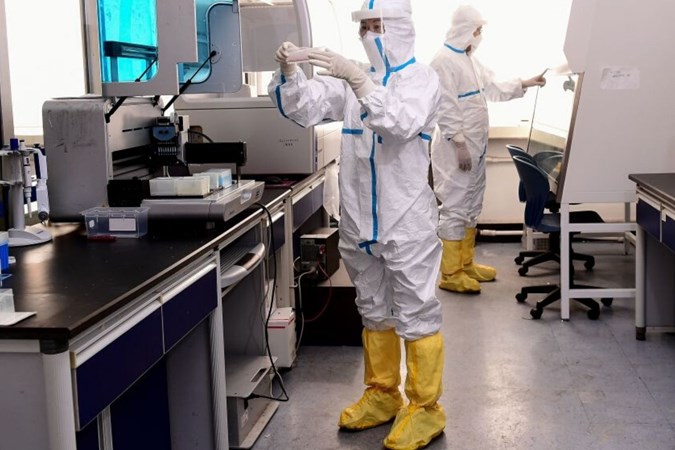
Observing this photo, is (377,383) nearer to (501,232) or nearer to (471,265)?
(471,265)

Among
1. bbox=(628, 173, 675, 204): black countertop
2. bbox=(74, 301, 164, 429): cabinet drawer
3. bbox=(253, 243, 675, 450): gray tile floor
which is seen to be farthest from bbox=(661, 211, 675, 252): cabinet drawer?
bbox=(74, 301, 164, 429): cabinet drawer

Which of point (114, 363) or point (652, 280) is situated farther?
point (652, 280)

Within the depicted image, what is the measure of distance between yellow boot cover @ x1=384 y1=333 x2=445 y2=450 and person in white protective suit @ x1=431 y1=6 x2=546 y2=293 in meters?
2.04

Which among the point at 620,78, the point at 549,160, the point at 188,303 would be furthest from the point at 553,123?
the point at 188,303

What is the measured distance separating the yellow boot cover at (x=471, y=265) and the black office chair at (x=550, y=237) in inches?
8.8

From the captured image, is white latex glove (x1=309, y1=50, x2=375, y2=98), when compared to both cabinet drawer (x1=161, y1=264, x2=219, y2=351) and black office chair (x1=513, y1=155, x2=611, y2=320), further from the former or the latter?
black office chair (x1=513, y1=155, x2=611, y2=320)

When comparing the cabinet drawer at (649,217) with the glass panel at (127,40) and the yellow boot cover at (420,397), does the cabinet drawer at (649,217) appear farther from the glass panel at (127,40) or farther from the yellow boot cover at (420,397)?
the glass panel at (127,40)

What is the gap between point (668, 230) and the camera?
10.8ft

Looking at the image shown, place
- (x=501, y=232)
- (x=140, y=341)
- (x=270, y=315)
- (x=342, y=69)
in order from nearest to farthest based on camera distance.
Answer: (x=140, y=341), (x=342, y=69), (x=270, y=315), (x=501, y=232)

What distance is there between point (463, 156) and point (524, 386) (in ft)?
5.76

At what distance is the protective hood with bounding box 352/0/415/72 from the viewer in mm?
2666

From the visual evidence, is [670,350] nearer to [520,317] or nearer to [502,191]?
[520,317]

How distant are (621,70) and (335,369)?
6.34 ft

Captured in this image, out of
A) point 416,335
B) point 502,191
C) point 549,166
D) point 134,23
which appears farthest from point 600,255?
point 134,23
